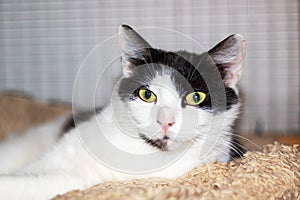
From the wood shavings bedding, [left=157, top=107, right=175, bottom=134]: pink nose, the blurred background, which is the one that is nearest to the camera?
the wood shavings bedding

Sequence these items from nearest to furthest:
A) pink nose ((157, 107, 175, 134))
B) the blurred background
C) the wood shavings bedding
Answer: the wood shavings bedding
pink nose ((157, 107, 175, 134))
the blurred background

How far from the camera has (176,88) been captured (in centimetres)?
130

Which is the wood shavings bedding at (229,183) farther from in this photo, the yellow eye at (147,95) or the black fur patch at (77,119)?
the black fur patch at (77,119)

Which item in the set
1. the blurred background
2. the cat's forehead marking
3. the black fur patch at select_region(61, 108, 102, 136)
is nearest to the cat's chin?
the cat's forehead marking

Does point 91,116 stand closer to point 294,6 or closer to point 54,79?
point 54,79

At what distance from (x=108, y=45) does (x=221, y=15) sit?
688 millimetres

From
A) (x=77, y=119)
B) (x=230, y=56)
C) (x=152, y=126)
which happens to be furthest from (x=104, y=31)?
(x=152, y=126)

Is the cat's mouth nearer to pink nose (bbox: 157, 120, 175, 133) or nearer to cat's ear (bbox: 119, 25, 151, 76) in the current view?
pink nose (bbox: 157, 120, 175, 133)

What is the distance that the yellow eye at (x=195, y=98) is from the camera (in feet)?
4.26

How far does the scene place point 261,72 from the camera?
290 cm

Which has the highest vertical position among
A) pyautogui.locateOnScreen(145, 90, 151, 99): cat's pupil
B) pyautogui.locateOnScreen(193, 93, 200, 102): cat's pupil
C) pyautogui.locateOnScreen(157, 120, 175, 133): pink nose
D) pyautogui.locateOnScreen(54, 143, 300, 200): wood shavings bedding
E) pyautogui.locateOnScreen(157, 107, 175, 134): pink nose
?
pyautogui.locateOnScreen(145, 90, 151, 99): cat's pupil

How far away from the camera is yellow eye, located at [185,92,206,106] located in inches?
51.1

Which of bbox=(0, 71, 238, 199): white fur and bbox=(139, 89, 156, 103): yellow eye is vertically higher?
bbox=(139, 89, 156, 103): yellow eye

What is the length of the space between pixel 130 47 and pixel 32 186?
1.60ft
